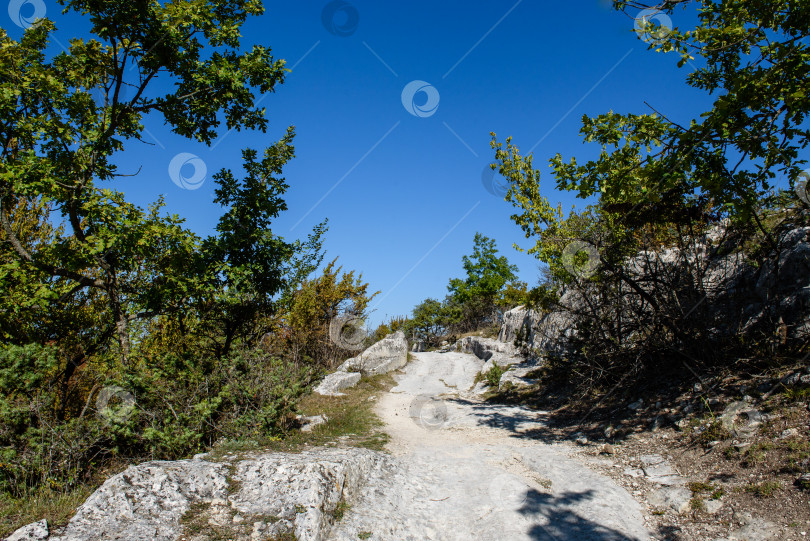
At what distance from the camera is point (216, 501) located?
4078 mm

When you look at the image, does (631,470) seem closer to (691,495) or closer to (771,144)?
(691,495)

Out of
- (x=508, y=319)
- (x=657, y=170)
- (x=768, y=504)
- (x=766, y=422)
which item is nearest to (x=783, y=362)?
(x=766, y=422)

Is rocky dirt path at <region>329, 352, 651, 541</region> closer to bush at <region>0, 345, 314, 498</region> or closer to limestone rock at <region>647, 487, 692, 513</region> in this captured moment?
limestone rock at <region>647, 487, 692, 513</region>

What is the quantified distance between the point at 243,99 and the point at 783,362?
10.0 m

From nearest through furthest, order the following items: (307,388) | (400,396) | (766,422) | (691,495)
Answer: (691,495) < (766,422) < (307,388) < (400,396)

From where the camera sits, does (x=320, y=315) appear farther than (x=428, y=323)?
No

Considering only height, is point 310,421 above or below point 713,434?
below

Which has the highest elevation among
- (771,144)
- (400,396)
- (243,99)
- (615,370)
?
(243,99)

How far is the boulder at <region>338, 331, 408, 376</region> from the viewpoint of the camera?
17062 millimetres

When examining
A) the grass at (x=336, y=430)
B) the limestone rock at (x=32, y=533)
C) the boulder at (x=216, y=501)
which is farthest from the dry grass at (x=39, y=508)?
the grass at (x=336, y=430)

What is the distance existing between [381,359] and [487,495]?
13877 mm

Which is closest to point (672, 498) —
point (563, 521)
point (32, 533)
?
point (563, 521)

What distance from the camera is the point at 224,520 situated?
3.86 metres

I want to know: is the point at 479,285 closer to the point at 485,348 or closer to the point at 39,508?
the point at 485,348
